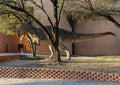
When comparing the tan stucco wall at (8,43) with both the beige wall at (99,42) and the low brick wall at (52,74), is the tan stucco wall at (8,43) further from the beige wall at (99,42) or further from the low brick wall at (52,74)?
the low brick wall at (52,74)

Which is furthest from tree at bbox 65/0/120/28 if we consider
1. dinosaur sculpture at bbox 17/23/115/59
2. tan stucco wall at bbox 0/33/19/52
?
tan stucco wall at bbox 0/33/19/52

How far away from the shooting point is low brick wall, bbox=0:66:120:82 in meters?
10.8

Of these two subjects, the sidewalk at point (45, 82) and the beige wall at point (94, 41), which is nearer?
the sidewalk at point (45, 82)

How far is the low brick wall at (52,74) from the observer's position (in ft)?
Result: 35.4

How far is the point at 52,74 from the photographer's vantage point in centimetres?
1140

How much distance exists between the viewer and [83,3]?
14.2 m

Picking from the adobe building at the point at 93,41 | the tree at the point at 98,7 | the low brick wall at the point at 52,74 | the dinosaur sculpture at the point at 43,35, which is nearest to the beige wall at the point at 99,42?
the adobe building at the point at 93,41

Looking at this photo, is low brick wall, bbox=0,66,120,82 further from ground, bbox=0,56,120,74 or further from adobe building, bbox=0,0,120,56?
adobe building, bbox=0,0,120,56

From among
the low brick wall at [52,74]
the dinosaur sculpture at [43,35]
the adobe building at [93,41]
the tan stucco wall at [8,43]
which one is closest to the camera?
the low brick wall at [52,74]

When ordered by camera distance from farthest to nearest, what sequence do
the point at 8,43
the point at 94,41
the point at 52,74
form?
1. the point at 8,43
2. the point at 94,41
3. the point at 52,74

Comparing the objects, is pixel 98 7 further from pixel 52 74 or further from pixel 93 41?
pixel 93 41

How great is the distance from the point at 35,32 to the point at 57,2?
3937 mm

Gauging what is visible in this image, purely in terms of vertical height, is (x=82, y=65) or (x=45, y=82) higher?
(x=82, y=65)

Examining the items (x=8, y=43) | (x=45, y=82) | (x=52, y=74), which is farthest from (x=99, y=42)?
(x=45, y=82)
